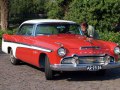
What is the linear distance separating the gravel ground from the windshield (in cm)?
117

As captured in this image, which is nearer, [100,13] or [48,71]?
[48,71]

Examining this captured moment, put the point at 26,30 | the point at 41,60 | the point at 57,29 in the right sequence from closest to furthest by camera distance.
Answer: the point at 41,60 < the point at 57,29 < the point at 26,30

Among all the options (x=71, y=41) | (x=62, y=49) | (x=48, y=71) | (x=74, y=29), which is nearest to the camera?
(x=62, y=49)

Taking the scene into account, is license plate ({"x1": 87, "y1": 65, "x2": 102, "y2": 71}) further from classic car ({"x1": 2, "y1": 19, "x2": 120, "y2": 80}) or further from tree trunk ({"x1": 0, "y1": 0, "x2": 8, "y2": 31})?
tree trunk ({"x1": 0, "y1": 0, "x2": 8, "y2": 31})

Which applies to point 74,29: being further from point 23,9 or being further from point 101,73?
point 23,9

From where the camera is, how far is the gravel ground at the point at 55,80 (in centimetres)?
891

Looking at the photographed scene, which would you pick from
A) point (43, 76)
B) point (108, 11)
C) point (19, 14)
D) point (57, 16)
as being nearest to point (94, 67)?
point (43, 76)

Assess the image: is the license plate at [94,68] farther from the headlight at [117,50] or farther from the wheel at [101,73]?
the wheel at [101,73]

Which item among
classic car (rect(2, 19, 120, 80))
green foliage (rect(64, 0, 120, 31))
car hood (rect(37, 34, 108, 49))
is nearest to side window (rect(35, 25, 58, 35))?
classic car (rect(2, 19, 120, 80))

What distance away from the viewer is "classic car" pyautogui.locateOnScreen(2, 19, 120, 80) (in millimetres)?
9352

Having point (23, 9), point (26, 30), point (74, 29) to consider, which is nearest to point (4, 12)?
point (26, 30)

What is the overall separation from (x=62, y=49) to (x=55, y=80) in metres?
0.93

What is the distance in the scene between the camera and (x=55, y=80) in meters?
9.80

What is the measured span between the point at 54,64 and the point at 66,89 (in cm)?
91
